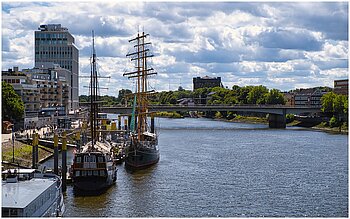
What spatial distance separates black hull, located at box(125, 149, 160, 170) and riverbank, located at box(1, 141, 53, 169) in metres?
9.62

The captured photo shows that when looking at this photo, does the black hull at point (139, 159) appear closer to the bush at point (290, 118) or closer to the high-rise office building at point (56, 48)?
the bush at point (290, 118)

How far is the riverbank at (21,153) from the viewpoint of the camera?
189 ft

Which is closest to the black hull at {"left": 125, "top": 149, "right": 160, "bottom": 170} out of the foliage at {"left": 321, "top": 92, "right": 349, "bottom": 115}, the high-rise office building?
the foliage at {"left": 321, "top": 92, "right": 349, "bottom": 115}

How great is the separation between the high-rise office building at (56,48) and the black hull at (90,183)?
110 metres

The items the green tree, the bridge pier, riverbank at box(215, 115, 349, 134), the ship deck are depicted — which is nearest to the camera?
the ship deck

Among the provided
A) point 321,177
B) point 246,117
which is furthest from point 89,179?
point 246,117

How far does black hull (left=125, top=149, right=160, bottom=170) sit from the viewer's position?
2437 inches

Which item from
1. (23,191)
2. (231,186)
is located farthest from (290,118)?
(23,191)

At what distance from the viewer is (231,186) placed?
49281mm

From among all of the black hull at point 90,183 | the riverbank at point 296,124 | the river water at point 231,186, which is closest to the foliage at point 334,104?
the riverbank at point 296,124

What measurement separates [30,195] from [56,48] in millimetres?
132450

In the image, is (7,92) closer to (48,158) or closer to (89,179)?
(48,158)

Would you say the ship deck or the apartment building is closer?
the ship deck

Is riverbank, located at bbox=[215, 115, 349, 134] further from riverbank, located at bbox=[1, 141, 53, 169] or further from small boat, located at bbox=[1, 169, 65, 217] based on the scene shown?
small boat, located at bbox=[1, 169, 65, 217]
